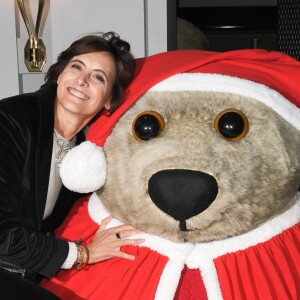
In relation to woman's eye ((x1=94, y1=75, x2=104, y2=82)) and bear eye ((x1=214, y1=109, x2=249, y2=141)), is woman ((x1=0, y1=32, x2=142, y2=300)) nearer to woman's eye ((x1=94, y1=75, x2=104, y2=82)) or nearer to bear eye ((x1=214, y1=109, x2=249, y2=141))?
→ woman's eye ((x1=94, y1=75, x2=104, y2=82))

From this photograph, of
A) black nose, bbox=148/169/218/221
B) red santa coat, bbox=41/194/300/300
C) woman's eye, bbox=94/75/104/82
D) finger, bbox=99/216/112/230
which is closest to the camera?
black nose, bbox=148/169/218/221

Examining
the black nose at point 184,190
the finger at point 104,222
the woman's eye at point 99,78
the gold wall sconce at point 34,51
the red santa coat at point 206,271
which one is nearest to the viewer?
the black nose at point 184,190

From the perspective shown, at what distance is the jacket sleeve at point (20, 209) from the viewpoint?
4.55 ft

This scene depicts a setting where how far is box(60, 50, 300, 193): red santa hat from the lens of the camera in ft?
4.44

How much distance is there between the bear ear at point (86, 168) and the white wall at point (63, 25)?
103 centimetres

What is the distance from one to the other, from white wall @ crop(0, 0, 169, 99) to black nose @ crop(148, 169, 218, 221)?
1.21m

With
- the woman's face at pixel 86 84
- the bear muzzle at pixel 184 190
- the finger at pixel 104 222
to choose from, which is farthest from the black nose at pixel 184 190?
the woman's face at pixel 86 84

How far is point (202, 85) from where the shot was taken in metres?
1.36

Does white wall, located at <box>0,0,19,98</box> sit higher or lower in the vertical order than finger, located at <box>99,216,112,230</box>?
higher

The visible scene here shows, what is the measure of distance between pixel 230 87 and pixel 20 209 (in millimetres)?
532

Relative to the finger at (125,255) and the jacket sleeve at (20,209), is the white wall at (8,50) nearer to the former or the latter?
the jacket sleeve at (20,209)

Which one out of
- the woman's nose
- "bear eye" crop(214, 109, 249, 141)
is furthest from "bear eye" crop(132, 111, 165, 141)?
the woman's nose

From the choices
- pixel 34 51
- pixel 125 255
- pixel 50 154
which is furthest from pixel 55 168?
pixel 34 51

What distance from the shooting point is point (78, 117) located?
1.54 meters
